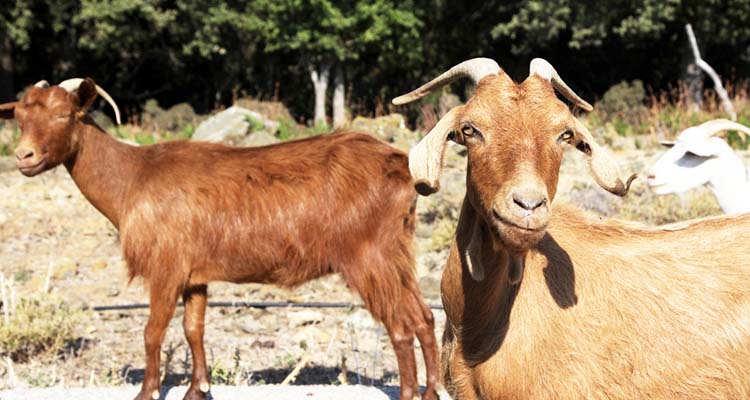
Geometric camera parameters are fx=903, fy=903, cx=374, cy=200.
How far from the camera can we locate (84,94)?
6430 mm

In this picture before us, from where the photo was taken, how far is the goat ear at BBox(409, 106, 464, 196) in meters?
3.12

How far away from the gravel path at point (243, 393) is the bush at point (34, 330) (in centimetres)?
137

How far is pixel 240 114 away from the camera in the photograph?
1537 cm

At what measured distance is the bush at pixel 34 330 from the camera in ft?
24.4

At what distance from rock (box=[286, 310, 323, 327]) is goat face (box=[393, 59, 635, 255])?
5.61 metres

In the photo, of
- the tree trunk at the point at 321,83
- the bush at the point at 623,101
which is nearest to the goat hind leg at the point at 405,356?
the bush at the point at 623,101

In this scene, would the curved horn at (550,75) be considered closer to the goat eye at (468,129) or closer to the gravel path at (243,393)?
the goat eye at (468,129)

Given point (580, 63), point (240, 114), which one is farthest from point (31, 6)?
point (580, 63)

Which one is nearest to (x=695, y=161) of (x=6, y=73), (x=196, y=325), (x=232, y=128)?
(x=196, y=325)

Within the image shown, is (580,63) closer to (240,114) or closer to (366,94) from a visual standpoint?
(366,94)

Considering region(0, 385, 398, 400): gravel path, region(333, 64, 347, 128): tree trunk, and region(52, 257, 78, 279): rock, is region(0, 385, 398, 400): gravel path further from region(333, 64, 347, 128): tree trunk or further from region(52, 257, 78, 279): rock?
region(333, 64, 347, 128): tree trunk

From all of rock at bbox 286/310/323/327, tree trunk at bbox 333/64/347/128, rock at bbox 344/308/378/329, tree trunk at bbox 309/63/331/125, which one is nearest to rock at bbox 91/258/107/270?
rock at bbox 286/310/323/327

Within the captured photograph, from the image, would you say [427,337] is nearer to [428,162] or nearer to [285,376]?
[285,376]

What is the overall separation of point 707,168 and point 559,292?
12.9ft
